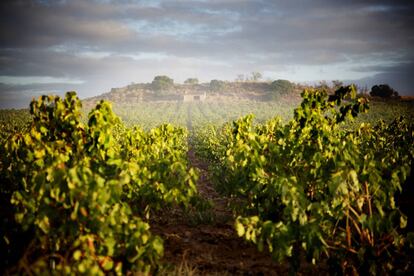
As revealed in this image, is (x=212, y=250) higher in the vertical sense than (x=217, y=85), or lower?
lower

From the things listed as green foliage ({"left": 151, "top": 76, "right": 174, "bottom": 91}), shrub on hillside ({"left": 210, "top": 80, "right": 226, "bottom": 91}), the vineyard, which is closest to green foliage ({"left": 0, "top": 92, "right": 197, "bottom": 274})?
the vineyard

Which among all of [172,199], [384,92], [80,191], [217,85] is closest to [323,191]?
[172,199]

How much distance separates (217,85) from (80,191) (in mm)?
99773

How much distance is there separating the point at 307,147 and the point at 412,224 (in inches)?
150

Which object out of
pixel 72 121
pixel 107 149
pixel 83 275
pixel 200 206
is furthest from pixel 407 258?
pixel 72 121

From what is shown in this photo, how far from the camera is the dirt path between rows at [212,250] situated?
5312mm

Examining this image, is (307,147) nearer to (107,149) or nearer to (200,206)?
(200,206)

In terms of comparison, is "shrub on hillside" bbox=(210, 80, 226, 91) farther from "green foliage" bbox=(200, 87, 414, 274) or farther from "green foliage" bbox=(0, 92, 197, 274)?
"green foliage" bbox=(0, 92, 197, 274)

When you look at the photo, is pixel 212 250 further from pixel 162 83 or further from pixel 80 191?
pixel 162 83

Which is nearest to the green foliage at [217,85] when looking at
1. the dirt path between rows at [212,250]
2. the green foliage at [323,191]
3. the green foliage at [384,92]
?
the green foliage at [384,92]

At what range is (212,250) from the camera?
6.09m

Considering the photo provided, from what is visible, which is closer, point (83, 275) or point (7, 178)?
point (83, 275)

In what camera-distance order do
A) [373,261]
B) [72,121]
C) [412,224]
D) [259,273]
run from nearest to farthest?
[373,261], [72,121], [259,273], [412,224]

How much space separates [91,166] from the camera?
426 centimetres
